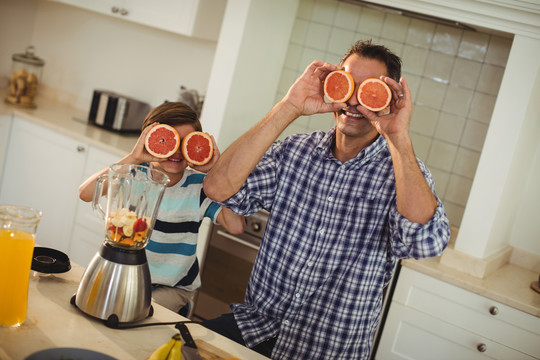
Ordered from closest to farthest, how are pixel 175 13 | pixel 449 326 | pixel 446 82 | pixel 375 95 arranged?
pixel 375 95 < pixel 449 326 < pixel 446 82 < pixel 175 13

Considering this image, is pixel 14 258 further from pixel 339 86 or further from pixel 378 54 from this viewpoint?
pixel 378 54

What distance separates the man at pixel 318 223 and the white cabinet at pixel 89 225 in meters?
1.61

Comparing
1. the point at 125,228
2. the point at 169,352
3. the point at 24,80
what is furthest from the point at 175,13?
the point at 169,352

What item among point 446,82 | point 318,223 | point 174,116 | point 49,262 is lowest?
point 49,262

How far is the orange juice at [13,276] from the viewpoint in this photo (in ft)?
4.04

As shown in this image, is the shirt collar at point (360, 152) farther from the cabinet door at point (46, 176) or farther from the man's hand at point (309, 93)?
the cabinet door at point (46, 176)

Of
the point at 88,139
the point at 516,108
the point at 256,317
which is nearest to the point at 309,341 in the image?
the point at 256,317

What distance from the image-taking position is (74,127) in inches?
140

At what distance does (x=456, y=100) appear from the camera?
10.2 ft

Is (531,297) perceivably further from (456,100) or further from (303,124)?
(303,124)

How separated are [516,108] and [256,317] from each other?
1523mm

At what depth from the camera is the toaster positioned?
3.70 metres

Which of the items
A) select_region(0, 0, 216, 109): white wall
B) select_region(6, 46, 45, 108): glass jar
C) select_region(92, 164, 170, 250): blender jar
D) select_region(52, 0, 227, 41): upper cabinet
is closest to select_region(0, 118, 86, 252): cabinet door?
select_region(6, 46, 45, 108): glass jar

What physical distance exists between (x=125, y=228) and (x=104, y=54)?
3.17 m
